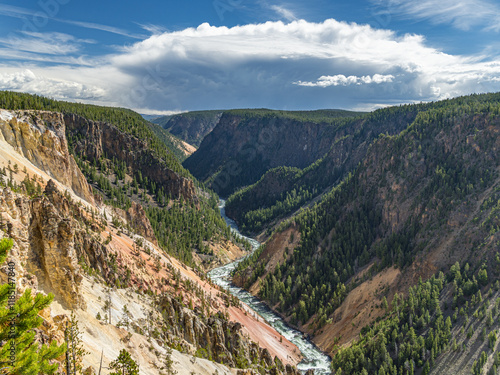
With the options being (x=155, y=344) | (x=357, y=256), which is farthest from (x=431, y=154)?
(x=155, y=344)

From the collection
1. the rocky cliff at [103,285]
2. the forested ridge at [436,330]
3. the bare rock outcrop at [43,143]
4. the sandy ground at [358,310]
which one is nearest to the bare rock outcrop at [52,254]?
the rocky cliff at [103,285]

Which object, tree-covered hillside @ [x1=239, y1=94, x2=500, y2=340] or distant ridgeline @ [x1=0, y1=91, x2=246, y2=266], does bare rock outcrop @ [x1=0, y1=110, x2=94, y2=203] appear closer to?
distant ridgeline @ [x1=0, y1=91, x2=246, y2=266]

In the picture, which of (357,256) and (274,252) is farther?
(274,252)

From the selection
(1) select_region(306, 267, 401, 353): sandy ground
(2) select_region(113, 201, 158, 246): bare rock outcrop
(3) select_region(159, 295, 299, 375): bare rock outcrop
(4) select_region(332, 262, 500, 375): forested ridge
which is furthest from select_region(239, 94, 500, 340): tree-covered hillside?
(3) select_region(159, 295, 299, 375): bare rock outcrop

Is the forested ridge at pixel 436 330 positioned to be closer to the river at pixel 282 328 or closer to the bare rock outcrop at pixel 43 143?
the river at pixel 282 328

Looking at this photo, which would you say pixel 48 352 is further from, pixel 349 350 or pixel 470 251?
A: pixel 470 251
